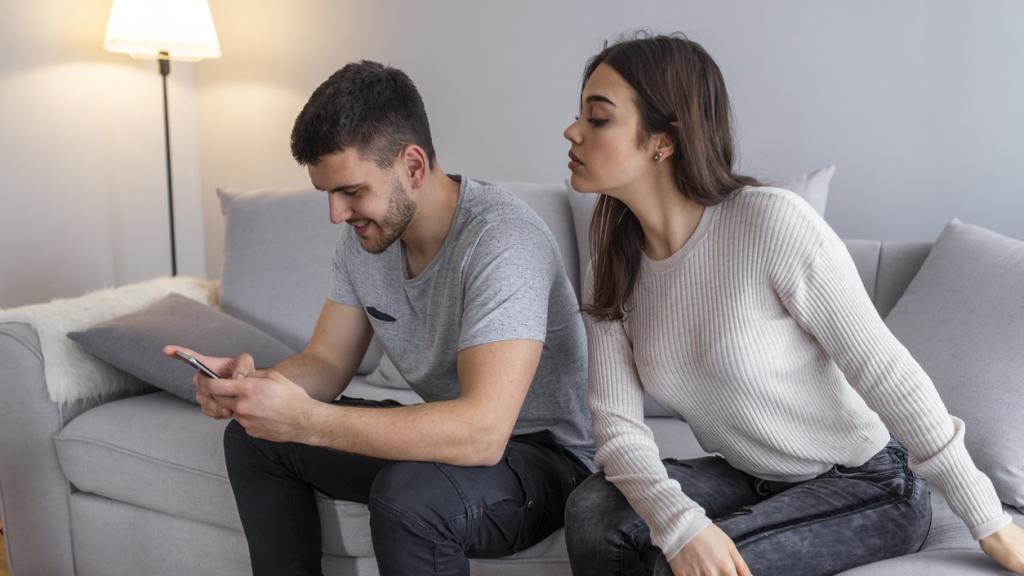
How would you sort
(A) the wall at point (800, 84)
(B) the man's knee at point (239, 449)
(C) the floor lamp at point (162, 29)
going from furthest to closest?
(C) the floor lamp at point (162, 29), (A) the wall at point (800, 84), (B) the man's knee at point (239, 449)

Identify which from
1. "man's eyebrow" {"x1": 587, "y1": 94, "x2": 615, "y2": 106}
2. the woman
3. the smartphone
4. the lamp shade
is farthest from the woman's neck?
the lamp shade

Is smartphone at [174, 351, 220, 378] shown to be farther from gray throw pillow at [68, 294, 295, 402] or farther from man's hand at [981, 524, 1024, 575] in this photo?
man's hand at [981, 524, 1024, 575]

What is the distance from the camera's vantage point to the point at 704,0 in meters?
2.43

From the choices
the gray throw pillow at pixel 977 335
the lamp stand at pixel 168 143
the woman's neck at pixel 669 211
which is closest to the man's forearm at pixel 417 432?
the woman's neck at pixel 669 211

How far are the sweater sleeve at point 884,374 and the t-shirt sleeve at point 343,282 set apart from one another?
761 millimetres

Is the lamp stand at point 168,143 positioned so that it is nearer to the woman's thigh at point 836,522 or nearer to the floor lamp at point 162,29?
the floor lamp at point 162,29

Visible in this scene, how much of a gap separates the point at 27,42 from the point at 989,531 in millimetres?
2838

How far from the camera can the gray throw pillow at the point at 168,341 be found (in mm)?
2082

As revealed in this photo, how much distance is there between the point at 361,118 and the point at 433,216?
19 centimetres

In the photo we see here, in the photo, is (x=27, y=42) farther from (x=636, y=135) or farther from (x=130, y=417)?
(x=636, y=135)

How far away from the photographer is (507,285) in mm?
1421

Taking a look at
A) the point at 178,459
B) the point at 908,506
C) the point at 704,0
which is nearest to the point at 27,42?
the point at 178,459

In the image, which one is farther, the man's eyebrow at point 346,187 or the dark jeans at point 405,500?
the man's eyebrow at point 346,187

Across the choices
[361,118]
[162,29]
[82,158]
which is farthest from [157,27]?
[361,118]
